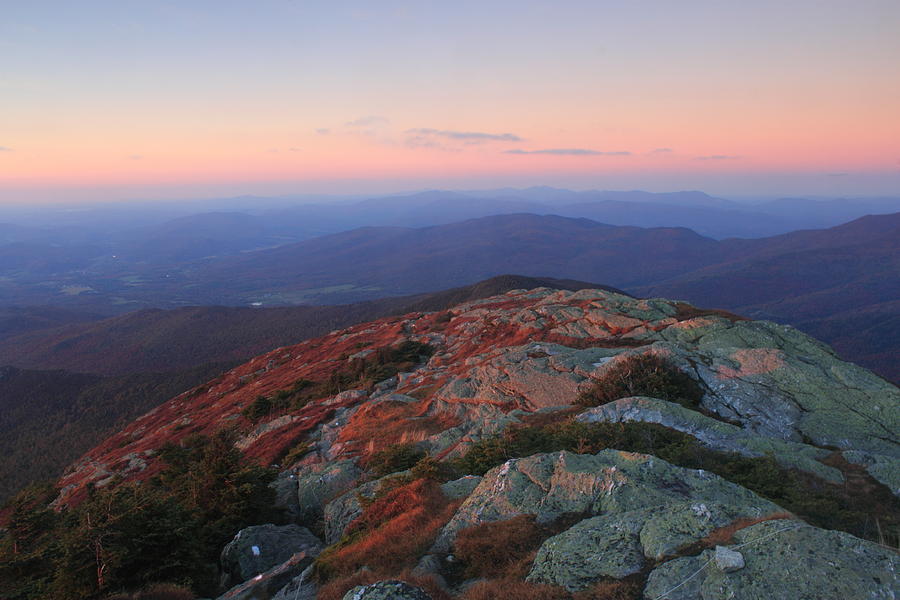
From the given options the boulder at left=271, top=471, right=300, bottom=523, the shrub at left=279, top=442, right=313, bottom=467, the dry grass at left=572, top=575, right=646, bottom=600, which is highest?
the dry grass at left=572, top=575, right=646, bottom=600

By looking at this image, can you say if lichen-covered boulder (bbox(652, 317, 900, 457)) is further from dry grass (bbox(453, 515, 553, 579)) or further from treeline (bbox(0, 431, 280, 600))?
treeline (bbox(0, 431, 280, 600))

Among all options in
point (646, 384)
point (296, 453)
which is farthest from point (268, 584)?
point (296, 453)

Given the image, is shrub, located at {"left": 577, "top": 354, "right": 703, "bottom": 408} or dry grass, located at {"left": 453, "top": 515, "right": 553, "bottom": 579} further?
shrub, located at {"left": 577, "top": 354, "right": 703, "bottom": 408}

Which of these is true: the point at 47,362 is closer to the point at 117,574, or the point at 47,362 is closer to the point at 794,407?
the point at 117,574

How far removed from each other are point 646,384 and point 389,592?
45.4 ft

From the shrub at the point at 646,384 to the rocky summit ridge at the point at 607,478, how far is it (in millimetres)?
78

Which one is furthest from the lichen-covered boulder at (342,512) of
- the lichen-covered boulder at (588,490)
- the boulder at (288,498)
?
the lichen-covered boulder at (588,490)

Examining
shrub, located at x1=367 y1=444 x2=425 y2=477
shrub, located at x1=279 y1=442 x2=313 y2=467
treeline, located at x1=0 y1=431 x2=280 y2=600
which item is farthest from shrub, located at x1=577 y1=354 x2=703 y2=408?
shrub, located at x1=279 y1=442 x2=313 y2=467

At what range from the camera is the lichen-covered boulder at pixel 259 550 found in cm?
997

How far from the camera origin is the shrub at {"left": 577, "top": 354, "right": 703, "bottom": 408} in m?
16.5

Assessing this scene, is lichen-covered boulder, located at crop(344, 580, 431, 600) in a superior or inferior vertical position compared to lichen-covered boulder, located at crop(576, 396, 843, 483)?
superior

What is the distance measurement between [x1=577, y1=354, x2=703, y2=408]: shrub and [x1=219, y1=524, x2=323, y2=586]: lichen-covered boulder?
442 inches

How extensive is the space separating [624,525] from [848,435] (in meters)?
13.0

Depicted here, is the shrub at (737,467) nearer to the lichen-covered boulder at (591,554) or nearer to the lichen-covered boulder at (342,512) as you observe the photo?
the lichen-covered boulder at (342,512)
